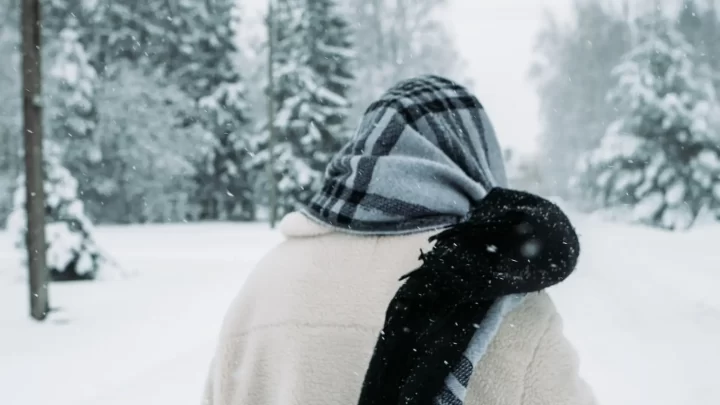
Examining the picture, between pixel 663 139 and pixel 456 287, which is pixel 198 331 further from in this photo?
pixel 663 139

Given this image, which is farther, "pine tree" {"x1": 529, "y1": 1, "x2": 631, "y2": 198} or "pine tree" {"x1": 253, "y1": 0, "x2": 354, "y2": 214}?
"pine tree" {"x1": 529, "y1": 1, "x2": 631, "y2": 198}

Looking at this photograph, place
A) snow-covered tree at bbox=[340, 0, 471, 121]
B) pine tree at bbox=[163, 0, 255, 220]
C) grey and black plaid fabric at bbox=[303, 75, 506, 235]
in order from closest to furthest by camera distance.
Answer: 1. grey and black plaid fabric at bbox=[303, 75, 506, 235]
2. pine tree at bbox=[163, 0, 255, 220]
3. snow-covered tree at bbox=[340, 0, 471, 121]

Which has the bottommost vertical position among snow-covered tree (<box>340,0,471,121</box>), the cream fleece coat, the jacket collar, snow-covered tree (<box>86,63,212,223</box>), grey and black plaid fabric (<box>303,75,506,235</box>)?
snow-covered tree (<box>86,63,212,223</box>)

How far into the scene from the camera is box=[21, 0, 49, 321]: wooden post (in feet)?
27.4

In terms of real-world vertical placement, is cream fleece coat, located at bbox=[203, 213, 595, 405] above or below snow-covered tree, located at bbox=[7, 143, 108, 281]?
above

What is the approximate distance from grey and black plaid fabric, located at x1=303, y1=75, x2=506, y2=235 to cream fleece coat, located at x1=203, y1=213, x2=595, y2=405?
50 millimetres

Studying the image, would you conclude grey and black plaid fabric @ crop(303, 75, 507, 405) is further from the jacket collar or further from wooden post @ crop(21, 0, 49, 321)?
wooden post @ crop(21, 0, 49, 321)

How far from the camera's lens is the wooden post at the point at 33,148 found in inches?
328

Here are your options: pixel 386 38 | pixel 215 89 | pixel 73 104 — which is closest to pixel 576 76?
pixel 386 38

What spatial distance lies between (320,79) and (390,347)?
104 feet

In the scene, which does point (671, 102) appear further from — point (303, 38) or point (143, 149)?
point (143, 149)

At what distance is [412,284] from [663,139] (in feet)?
80.5

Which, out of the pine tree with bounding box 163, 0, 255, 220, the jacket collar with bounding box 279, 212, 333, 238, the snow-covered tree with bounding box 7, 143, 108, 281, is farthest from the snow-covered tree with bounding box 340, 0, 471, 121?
the jacket collar with bounding box 279, 212, 333, 238

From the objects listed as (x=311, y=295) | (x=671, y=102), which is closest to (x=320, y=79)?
(x=671, y=102)
